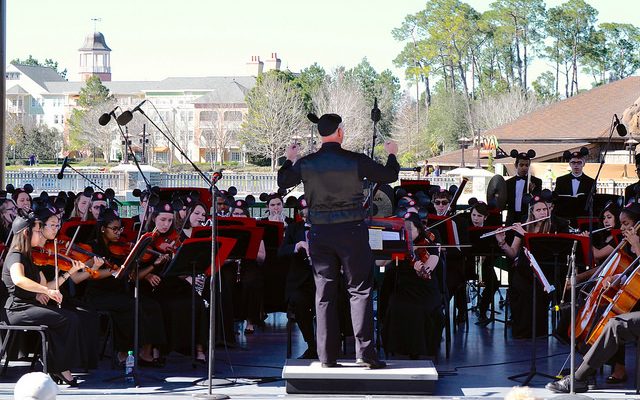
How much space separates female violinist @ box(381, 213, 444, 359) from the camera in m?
10.2

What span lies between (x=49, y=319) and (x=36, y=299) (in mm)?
206

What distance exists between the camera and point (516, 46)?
76.0 metres

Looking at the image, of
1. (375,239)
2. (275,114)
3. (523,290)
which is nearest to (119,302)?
(375,239)

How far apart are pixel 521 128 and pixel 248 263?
29.6 m

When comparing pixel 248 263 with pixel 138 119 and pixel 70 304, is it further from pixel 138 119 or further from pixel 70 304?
pixel 138 119

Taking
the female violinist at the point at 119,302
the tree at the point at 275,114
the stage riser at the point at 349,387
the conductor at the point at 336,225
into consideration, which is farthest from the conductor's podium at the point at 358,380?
the tree at the point at 275,114

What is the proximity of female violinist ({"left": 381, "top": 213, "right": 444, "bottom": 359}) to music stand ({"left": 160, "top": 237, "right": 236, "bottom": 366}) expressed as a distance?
1632mm

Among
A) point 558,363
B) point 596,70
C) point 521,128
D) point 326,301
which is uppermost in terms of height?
point 596,70

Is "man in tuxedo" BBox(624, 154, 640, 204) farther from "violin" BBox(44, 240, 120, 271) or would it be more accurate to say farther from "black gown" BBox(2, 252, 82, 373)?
"black gown" BBox(2, 252, 82, 373)

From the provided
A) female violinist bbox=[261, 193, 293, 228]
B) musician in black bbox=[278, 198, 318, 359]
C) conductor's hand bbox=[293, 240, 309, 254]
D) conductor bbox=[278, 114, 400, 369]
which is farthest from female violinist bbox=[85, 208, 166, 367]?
female violinist bbox=[261, 193, 293, 228]

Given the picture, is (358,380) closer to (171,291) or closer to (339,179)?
(339,179)

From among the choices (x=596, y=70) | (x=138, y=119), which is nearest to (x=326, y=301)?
(x=596, y=70)

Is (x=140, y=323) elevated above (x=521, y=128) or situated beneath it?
situated beneath

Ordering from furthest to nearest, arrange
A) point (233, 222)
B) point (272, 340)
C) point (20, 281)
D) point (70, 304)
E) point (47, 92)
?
point (47, 92) → point (272, 340) → point (233, 222) → point (70, 304) → point (20, 281)
